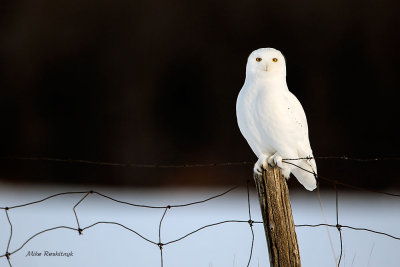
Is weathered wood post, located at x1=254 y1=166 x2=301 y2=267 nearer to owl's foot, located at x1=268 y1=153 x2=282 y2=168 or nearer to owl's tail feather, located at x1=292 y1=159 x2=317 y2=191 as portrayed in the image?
owl's foot, located at x1=268 y1=153 x2=282 y2=168

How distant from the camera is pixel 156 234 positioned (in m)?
5.45

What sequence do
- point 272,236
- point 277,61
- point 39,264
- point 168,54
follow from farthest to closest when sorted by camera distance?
point 168,54
point 39,264
point 277,61
point 272,236

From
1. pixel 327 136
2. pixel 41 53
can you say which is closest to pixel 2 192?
pixel 41 53

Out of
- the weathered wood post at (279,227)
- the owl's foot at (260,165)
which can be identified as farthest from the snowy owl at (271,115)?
the weathered wood post at (279,227)

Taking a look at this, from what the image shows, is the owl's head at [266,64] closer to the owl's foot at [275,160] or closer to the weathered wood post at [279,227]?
the owl's foot at [275,160]

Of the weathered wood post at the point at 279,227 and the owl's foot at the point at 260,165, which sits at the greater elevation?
the owl's foot at the point at 260,165

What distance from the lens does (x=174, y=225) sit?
5758 mm

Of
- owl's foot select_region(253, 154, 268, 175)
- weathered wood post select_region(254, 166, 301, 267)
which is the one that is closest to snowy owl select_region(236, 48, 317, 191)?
owl's foot select_region(253, 154, 268, 175)

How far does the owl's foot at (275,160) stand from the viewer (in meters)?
2.57

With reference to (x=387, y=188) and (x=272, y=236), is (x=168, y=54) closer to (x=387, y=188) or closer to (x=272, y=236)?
(x=387, y=188)

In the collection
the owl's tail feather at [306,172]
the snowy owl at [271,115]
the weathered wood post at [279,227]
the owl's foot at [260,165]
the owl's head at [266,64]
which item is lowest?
the weathered wood post at [279,227]

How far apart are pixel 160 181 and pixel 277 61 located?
14.8ft

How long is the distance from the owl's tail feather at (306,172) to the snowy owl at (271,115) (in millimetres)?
50

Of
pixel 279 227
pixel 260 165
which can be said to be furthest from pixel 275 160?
pixel 279 227
